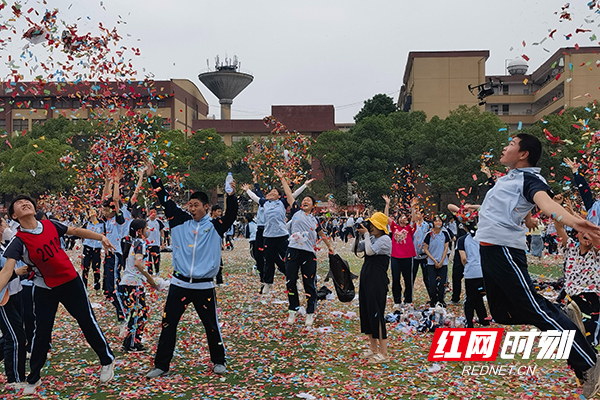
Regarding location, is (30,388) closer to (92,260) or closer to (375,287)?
(375,287)

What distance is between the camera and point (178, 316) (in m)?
6.12

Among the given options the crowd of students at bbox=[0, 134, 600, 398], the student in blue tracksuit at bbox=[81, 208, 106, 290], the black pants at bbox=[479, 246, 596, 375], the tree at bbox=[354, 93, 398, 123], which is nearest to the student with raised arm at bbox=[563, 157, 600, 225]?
the crowd of students at bbox=[0, 134, 600, 398]

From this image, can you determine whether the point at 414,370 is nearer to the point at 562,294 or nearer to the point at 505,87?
the point at 562,294

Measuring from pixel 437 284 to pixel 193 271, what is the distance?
544 cm

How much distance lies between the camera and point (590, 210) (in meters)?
6.69

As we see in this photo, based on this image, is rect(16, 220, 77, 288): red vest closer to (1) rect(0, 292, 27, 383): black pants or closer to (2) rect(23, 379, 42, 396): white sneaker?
(1) rect(0, 292, 27, 383): black pants

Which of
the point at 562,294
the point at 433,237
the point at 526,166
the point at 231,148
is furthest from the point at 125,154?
the point at 231,148

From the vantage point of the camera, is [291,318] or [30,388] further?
[291,318]

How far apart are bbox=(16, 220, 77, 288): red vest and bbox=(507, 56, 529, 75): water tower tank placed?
226 feet

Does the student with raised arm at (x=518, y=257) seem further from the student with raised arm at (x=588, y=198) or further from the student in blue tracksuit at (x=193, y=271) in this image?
the student in blue tracksuit at (x=193, y=271)

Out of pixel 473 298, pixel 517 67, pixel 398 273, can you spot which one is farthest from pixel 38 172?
pixel 517 67

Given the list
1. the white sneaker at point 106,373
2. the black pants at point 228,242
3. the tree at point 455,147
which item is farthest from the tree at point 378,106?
the white sneaker at point 106,373

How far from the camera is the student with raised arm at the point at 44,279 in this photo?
552cm

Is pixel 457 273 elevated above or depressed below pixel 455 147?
below
